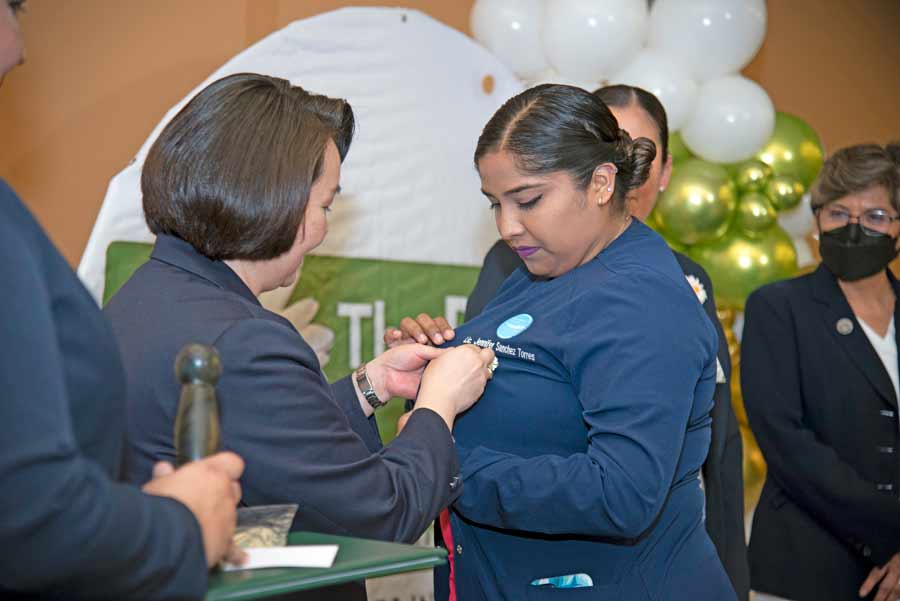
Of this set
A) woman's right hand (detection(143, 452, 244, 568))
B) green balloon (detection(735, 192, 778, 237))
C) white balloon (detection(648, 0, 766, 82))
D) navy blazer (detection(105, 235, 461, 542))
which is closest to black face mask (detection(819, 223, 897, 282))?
green balloon (detection(735, 192, 778, 237))

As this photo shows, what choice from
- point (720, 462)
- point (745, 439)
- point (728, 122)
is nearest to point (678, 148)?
point (728, 122)

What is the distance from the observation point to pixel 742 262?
3.71 metres

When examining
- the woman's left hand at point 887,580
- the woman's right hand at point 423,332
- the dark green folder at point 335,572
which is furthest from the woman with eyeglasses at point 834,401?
the dark green folder at point 335,572

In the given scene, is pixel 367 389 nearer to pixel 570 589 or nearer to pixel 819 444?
pixel 570 589

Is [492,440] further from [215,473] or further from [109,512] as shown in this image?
[109,512]

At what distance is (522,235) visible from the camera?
1837mm

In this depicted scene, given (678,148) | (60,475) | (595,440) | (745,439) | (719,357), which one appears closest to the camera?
(60,475)

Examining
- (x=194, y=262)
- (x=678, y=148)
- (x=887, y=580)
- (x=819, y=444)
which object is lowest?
(x=887, y=580)

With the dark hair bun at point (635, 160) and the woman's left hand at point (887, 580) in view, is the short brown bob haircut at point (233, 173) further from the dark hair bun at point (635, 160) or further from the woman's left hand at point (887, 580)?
the woman's left hand at point (887, 580)

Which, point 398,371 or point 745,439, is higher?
point 398,371

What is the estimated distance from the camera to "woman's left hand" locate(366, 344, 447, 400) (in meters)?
1.89

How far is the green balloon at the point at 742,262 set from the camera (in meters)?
3.71

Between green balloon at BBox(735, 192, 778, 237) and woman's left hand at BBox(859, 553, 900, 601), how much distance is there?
4.43 feet

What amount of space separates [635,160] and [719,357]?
80cm
